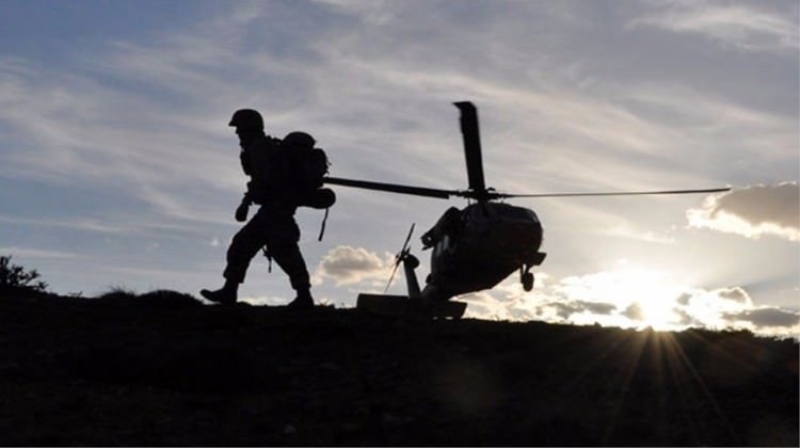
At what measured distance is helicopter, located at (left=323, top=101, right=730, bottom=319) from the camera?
70.7ft

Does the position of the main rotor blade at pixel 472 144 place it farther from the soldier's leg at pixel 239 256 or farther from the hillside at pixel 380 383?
the hillside at pixel 380 383

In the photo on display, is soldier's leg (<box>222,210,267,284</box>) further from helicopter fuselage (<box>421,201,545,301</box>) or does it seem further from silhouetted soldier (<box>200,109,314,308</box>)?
helicopter fuselage (<box>421,201,545,301</box>)

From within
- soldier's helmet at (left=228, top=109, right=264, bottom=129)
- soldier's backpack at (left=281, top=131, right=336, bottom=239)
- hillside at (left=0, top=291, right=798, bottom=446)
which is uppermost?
soldier's helmet at (left=228, top=109, right=264, bottom=129)

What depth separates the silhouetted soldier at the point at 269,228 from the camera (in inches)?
645

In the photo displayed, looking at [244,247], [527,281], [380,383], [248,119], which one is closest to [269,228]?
[244,247]

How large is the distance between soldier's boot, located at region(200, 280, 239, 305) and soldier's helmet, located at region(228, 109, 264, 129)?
2427 mm

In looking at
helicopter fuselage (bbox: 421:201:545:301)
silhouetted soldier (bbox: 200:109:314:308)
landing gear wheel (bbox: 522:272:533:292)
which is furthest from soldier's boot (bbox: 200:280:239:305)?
landing gear wheel (bbox: 522:272:533:292)

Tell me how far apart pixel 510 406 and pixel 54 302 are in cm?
846

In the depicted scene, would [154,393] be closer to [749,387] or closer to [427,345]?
[427,345]

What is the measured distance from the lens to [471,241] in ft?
71.4

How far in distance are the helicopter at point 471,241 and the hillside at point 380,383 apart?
7117 millimetres

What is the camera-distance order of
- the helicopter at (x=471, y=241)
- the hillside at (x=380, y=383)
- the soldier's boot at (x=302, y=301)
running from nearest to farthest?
the hillside at (x=380, y=383)
the soldier's boot at (x=302, y=301)
the helicopter at (x=471, y=241)

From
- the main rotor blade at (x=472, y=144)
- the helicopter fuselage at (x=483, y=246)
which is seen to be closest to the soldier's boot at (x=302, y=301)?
the helicopter fuselage at (x=483, y=246)

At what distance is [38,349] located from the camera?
12.4 metres
